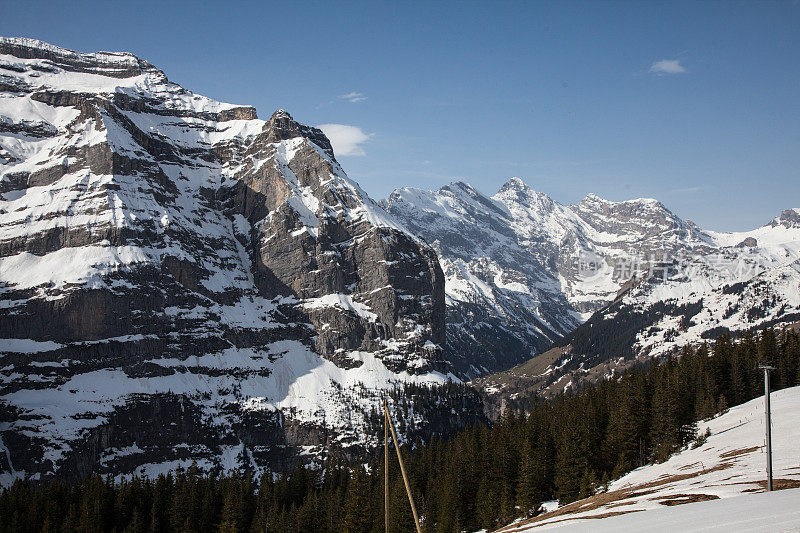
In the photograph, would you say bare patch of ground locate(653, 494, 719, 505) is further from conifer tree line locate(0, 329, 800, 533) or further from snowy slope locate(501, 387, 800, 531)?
conifer tree line locate(0, 329, 800, 533)

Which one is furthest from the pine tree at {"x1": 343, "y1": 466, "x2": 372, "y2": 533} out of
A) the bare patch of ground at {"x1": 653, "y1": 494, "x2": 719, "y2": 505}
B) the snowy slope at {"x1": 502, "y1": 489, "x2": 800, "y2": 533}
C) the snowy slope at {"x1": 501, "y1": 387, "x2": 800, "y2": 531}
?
the bare patch of ground at {"x1": 653, "y1": 494, "x2": 719, "y2": 505}

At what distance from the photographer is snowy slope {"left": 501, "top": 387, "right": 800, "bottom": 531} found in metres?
46.2

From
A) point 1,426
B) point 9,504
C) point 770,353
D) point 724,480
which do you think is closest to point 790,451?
point 724,480

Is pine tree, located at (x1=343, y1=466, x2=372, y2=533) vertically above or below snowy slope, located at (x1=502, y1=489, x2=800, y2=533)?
below

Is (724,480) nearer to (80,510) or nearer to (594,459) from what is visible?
(594,459)

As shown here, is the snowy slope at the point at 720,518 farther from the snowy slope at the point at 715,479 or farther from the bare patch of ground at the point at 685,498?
the bare patch of ground at the point at 685,498

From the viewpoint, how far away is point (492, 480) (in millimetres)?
110125

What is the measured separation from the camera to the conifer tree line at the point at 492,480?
3967 inches

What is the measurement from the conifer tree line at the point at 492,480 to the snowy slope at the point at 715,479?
28.2 ft

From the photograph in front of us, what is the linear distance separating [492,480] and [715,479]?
2094 inches

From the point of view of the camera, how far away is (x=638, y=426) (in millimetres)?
106000

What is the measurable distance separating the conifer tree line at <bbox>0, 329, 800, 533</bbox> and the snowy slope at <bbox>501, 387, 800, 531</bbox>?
28.2 feet

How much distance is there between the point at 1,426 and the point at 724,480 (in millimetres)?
202939

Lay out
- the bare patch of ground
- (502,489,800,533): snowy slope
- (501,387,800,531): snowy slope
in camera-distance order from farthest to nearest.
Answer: the bare patch of ground
(501,387,800,531): snowy slope
(502,489,800,533): snowy slope
